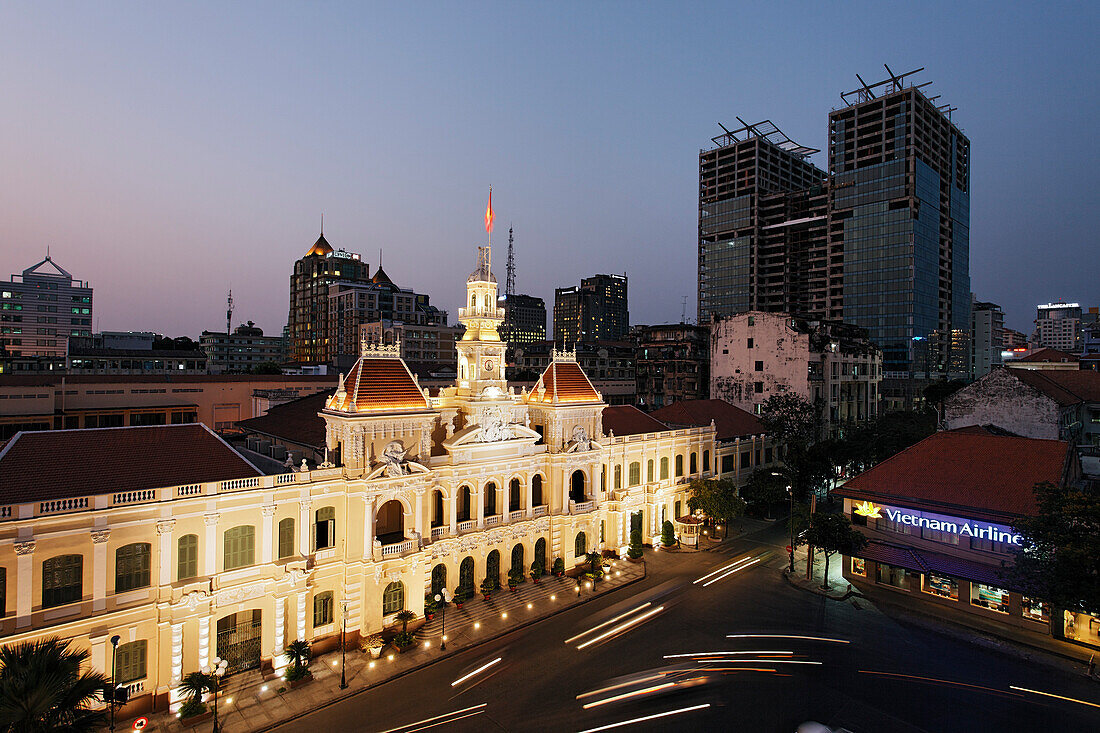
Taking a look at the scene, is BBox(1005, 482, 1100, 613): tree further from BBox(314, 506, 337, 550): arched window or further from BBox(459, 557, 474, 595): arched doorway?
BBox(314, 506, 337, 550): arched window

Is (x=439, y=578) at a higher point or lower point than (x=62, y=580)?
lower

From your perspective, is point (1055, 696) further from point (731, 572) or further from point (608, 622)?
point (608, 622)

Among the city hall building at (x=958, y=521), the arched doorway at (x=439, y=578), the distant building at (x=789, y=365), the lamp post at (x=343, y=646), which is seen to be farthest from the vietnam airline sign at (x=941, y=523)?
the lamp post at (x=343, y=646)

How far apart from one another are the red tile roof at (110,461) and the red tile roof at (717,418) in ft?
140

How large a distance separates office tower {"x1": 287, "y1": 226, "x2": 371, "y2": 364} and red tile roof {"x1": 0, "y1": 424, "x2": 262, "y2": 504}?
407 feet

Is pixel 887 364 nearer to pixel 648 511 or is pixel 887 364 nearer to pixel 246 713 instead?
pixel 648 511

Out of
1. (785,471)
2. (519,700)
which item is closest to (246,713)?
(519,700)

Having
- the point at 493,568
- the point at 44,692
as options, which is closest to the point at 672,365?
the point at 493,568

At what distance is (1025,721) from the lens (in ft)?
80.0

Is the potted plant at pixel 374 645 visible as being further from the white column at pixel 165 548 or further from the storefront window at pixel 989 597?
the storefront window at pixel 989 597

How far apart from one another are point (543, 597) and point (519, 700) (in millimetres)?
11314

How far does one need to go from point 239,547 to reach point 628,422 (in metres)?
34.1

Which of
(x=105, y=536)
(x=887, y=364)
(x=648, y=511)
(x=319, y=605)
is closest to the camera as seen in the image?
(x=105, y=536)

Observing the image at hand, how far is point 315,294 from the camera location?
15700 centimetres
